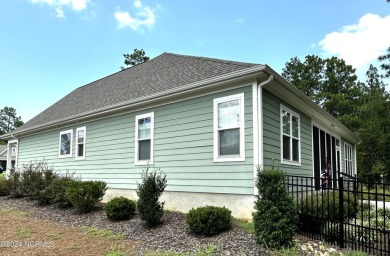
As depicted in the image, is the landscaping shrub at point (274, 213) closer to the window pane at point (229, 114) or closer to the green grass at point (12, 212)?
the window pane at point (229, 114)

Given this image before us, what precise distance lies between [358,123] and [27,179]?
2873cm

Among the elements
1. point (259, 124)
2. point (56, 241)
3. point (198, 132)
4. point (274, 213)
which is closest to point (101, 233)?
point (56, 241)

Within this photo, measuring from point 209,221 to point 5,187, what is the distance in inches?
431

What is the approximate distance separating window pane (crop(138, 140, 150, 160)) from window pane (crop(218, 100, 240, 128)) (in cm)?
286

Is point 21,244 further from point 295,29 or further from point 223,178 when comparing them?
point 295,29

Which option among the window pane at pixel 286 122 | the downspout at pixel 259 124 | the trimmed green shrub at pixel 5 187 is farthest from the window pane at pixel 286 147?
the trimmed green shrub at pixel 5 187

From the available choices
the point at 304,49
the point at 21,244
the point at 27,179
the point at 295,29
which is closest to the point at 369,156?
the point at 304,49

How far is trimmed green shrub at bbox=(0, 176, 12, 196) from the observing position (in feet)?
42.5

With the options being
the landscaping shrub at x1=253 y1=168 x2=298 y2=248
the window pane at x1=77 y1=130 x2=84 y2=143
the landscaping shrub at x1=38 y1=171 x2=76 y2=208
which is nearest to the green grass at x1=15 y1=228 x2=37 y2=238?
the landscaping shrub at x1=38 y1=171 x2=76 y2=208

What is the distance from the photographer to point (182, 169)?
27.5ft

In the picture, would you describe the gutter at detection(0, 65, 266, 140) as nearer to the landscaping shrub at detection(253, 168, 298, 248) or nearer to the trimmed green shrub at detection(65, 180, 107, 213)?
the landscaping shrub at detection(253, 168, 298, 248)

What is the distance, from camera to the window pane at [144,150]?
9.53m

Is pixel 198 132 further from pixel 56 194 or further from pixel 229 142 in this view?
pixel 56 194

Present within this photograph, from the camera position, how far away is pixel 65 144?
1316 cm
